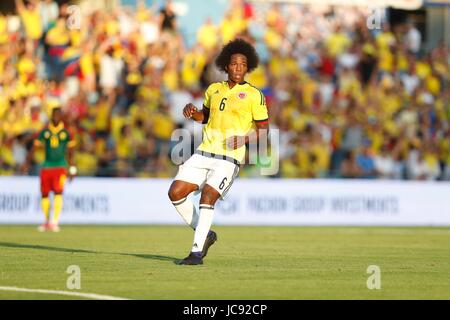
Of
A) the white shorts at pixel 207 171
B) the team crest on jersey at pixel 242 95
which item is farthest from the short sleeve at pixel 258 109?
the white shorts at pixel 207 171

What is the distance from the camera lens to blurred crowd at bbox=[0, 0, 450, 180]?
26984mm

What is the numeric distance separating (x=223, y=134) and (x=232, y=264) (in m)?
1.73

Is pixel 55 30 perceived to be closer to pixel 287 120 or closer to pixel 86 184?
pixel 86 184

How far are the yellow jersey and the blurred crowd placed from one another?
40.9 feet

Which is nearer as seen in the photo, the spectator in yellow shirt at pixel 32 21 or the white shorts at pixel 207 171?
the white shorts at pixel 207 171

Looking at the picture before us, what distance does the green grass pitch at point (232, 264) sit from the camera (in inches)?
439

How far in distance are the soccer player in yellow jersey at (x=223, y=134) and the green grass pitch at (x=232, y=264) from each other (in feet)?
3.28

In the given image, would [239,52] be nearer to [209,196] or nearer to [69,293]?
[209,196]

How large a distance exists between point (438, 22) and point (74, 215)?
15335 mm

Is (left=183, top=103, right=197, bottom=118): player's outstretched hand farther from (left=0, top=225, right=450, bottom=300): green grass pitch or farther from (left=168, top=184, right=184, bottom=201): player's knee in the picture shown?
(left=0, top=225, right=450, bottom=300): green grass pitch

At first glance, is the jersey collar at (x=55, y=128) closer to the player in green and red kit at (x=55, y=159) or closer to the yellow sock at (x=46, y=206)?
the player in green and red kit at (x=55, y=159)

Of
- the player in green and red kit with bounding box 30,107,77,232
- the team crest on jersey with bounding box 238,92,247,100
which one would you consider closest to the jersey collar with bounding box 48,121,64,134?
the player in green and red kit with bounding box 30,107,77,232
